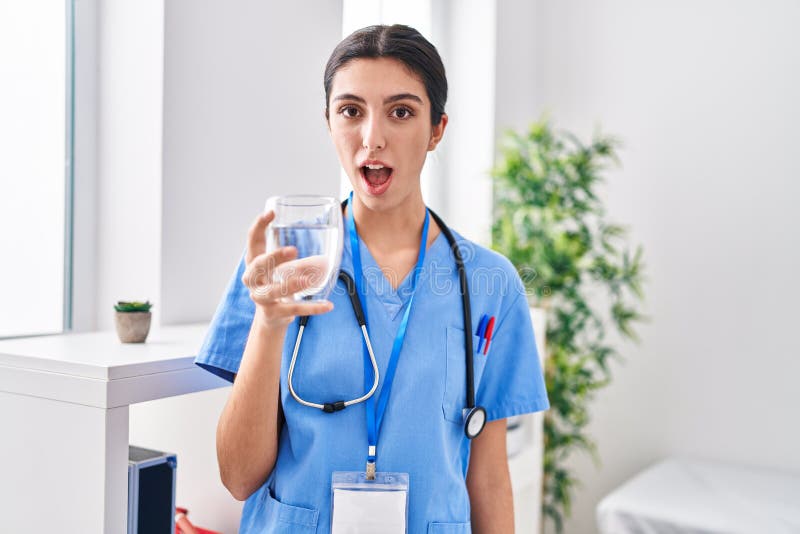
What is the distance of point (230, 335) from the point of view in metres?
0.95

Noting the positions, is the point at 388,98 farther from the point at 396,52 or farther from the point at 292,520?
the point at 292,520

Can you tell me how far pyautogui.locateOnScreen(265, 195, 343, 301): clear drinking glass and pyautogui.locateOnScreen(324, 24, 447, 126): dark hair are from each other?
35 cm

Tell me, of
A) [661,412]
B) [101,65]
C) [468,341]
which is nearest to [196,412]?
[468,341]

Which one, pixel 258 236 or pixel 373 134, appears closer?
pixel 258 236

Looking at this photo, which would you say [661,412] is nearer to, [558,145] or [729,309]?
[729,309]

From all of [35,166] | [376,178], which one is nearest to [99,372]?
[376,178]

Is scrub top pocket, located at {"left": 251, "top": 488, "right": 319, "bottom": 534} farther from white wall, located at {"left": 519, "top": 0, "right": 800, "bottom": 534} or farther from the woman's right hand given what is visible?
white wall, located at {"left": 519, "top": 0, "right": 800, "bottom": 534}

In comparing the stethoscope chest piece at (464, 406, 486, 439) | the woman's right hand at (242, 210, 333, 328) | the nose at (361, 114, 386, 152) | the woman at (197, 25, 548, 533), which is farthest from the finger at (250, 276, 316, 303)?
the stethoscope chest piece at (464, 406, 486, 439)

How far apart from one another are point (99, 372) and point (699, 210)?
240cm

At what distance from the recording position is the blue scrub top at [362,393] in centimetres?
92

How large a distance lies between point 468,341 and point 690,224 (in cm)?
203

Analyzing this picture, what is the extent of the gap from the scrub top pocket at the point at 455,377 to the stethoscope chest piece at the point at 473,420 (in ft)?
0.06

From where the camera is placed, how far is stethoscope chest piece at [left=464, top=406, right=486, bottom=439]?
983mm

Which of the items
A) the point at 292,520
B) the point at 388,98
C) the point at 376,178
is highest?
the point at 388,98
